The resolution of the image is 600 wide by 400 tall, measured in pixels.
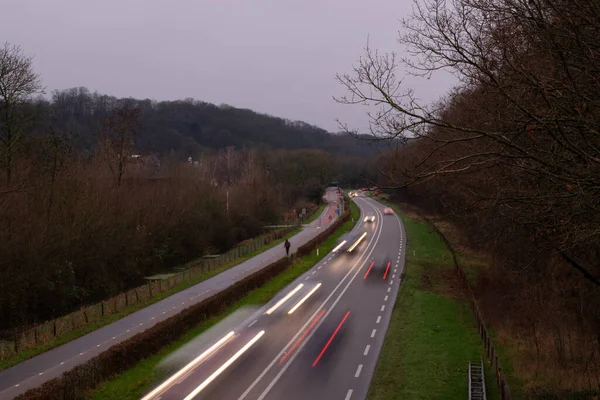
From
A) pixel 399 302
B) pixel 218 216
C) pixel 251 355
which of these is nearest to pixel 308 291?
pixel 399 302

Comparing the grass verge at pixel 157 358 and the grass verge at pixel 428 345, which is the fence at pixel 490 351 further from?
the grass verge at pixel 157 358

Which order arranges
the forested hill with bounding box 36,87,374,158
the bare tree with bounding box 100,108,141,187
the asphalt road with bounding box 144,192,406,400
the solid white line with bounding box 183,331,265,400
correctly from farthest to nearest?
the forested hill with bounding box 36,87,374,158 → the bare tree with bounding box 100,108,141,187 → the asphalt road with bounding box 144,192,406,400 → the solid white line with bounding box 183,331,265,400

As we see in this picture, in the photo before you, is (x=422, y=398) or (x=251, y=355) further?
(x=251, y=355)

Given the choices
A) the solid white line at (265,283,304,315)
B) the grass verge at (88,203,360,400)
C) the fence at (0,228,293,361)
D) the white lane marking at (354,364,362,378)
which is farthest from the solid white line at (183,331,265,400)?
the fence at (0,228,293,361)

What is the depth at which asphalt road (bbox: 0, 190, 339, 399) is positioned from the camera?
656 inches

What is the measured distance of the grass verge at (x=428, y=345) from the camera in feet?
53.5

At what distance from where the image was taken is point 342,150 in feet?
636

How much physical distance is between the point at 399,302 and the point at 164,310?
12479 mm

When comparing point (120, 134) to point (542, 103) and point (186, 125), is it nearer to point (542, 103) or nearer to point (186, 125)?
point (542, 103)

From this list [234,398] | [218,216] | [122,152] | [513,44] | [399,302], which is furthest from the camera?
[218,216]

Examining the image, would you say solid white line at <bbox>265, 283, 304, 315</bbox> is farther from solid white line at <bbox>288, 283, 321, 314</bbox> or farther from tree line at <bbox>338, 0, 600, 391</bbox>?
tree line at <bbox>338, 0, 600, 391</bbox>

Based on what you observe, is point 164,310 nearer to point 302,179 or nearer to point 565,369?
point 565,369

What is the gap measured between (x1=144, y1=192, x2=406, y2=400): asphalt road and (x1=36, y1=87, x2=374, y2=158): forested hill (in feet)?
308

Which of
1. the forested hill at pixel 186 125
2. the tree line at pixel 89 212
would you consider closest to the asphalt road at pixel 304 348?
the tree line at pixel 89 212
